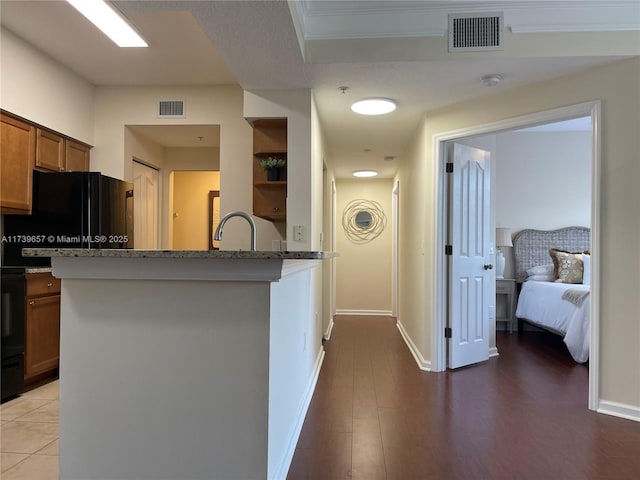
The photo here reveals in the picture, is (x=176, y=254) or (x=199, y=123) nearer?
(x=176, y=254)

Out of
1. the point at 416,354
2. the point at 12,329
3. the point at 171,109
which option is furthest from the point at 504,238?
the point at 12,329

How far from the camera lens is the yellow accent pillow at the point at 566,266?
16.3 feet

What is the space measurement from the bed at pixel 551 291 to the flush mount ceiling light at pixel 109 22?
458 cm

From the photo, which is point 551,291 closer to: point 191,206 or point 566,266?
point 566,266

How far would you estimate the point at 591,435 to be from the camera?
237cm

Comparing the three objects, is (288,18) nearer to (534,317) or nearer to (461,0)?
(461,0)

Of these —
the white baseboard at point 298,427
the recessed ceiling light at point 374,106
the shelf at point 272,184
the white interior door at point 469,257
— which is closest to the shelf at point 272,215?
the shelf at point 272,184

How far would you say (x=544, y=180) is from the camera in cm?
563

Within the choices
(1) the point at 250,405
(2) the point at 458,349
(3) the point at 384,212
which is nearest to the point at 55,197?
(1) the point at 250,405

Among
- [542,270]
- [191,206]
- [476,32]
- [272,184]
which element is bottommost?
[542,270]

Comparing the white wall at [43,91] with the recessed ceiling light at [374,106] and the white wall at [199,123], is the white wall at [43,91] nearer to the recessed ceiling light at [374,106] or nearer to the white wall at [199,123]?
the white wall at [199,123]

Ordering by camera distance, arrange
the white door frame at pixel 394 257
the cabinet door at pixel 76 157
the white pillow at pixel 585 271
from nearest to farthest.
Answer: the cabinet door at pixel 76 157 → the white pillow at pixel 585 271 → the white door frame at pixel 394 257

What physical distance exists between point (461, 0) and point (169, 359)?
2662 mm

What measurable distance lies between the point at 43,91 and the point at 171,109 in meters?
1.05
